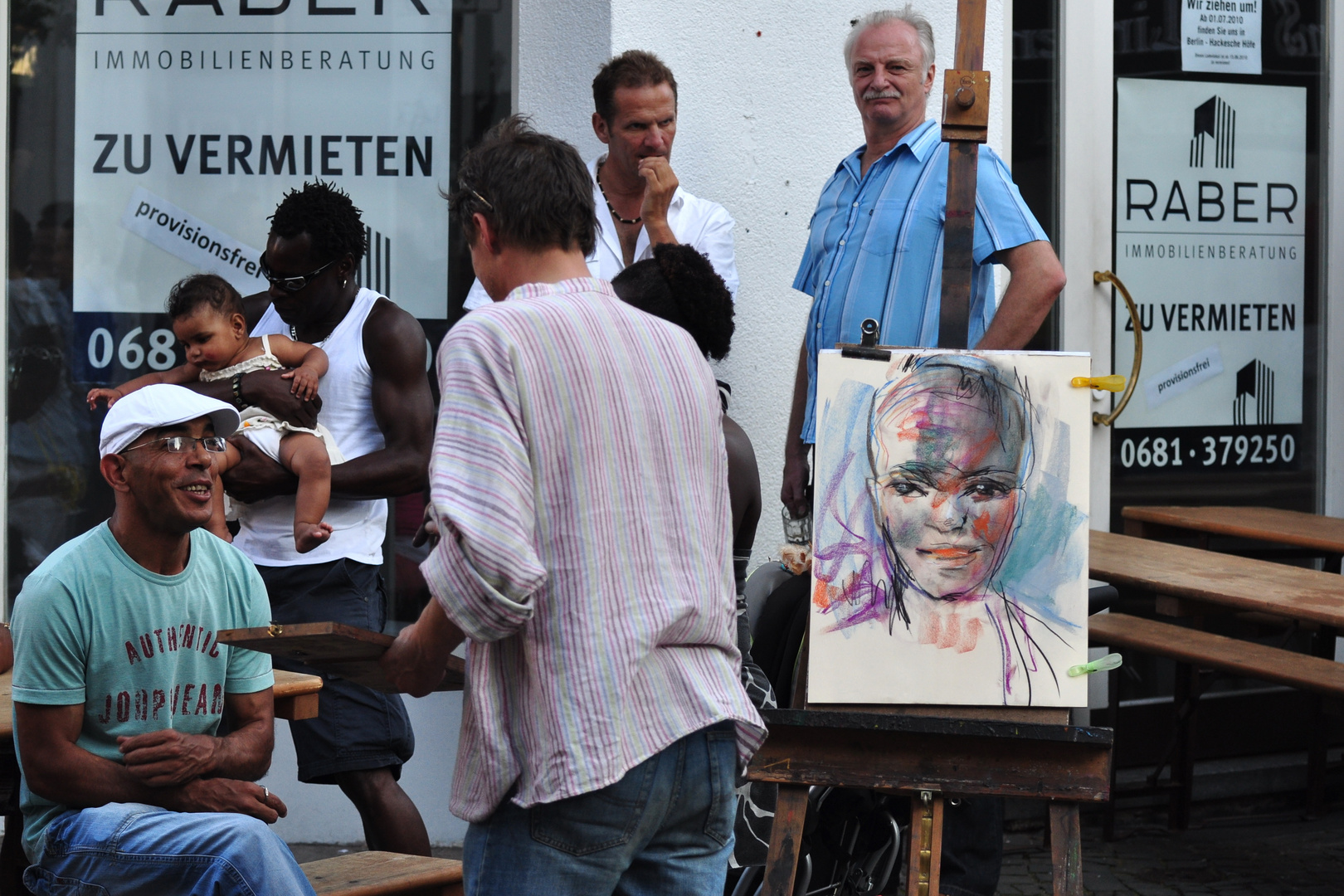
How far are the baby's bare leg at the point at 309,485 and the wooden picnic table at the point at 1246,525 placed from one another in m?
2.89

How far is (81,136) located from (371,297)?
66.0 inches

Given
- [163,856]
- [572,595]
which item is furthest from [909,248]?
[163,856]

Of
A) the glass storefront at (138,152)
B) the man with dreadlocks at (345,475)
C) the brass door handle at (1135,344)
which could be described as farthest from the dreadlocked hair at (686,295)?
the brass door handle at (1135,344)

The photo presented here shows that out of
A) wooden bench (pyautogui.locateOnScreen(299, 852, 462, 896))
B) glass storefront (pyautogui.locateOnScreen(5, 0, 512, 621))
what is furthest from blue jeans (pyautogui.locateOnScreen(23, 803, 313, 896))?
glass storefront (pyautogui.locateOnScreen(5, 0, 512, 621))

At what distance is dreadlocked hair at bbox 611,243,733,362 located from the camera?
9.17ft

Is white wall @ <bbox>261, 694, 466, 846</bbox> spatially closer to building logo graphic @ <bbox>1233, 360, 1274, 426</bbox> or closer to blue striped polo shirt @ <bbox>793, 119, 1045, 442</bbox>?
blue striped polo shirt @ <bbox>793, 119, 1045, 442</bbox>

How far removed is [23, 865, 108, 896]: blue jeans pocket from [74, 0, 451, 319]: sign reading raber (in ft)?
8.10

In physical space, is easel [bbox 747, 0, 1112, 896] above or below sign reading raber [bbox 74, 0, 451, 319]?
below

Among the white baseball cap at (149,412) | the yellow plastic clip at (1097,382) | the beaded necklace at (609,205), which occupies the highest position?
the beaded necklace at (609,205)

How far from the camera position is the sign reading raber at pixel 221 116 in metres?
4.70

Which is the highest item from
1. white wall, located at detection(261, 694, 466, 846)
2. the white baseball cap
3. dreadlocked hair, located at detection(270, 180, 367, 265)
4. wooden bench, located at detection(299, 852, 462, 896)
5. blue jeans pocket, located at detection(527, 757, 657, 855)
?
dreadlocked hair, located at detection(270, 180, 367, 265)

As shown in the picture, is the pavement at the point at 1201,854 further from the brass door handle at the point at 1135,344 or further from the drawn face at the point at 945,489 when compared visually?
the drawn face at the point at 945,489

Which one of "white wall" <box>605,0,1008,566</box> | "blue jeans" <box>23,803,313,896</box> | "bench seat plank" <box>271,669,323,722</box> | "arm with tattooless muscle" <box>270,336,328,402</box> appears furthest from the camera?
"white wall" <box>605,0,1008,566</box>

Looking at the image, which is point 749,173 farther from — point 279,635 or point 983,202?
point 279,635
